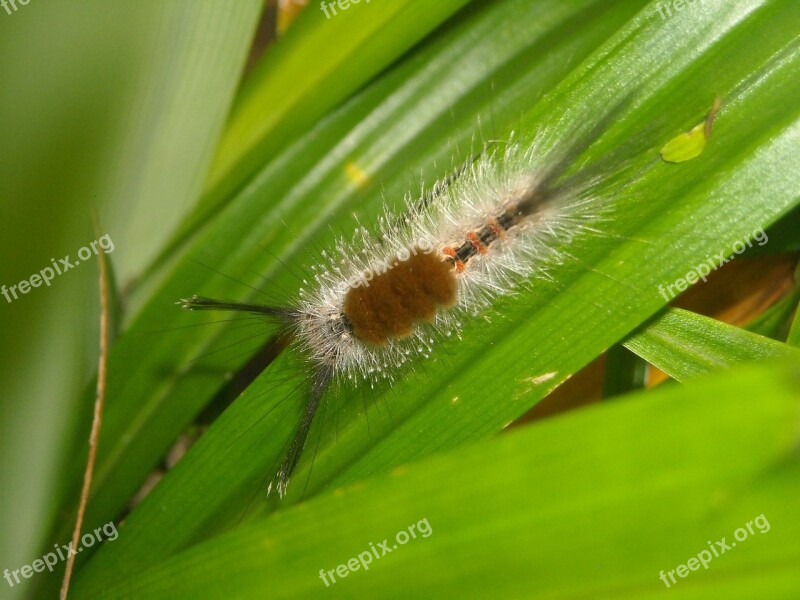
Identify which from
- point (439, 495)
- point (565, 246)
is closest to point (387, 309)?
point (565, 246)

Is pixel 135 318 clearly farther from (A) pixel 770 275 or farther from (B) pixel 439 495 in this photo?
(A) pixel 770 275

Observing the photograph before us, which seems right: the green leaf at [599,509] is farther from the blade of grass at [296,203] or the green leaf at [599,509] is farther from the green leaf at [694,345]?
the blade of grass at [296,203]

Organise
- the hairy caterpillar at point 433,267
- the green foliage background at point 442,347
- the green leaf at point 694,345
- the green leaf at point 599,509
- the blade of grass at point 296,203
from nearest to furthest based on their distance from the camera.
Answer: the green leaf at point 599,509 < the green foliage background at point 442,347 < the green leaf at point 694,345 < the hairy caterpillar at point 433,267 < the blade of grass at point 296,203

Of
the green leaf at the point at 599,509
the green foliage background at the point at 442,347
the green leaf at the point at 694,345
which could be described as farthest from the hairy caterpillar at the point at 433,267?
the green leaf at the point at 599,509

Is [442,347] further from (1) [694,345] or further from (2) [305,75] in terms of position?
(2) [305,75]

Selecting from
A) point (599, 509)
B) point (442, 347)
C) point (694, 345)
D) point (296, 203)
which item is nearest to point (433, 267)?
point (442, 347)
